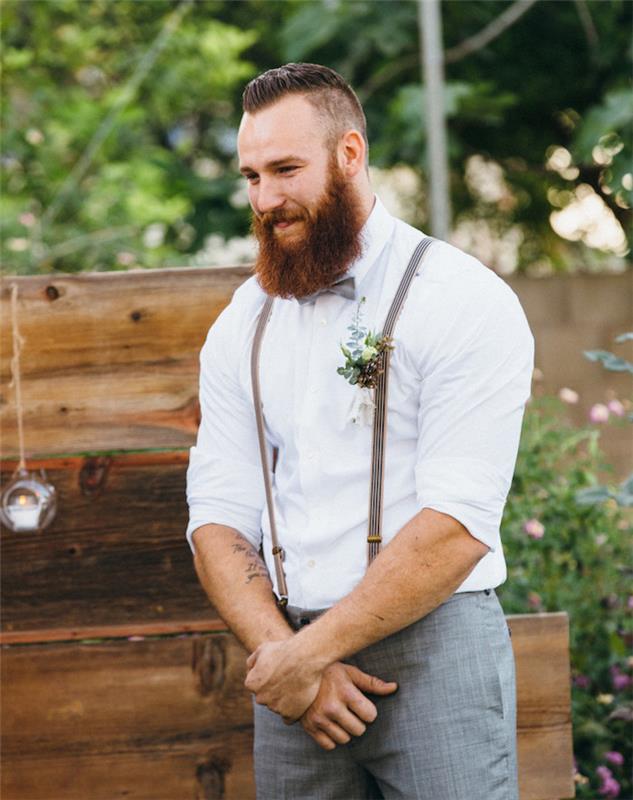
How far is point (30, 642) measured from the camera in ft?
9.40

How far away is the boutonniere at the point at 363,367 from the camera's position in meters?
2.04

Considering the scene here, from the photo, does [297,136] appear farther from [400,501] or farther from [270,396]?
[400,501]

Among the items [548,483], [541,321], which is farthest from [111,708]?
[541,321]

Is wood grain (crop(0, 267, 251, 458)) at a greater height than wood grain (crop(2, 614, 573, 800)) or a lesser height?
greater

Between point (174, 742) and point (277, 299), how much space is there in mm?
1161

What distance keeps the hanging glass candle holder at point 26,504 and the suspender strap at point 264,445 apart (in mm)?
660

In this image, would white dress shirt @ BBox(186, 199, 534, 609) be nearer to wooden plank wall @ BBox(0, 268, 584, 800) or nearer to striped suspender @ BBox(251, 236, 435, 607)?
striped suspender @ BBox(251, 236, 435, 607)

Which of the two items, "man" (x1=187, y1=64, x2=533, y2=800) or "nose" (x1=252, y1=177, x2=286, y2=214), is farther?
"nose" (x1=252, y1=177, x2=286, y2=214)

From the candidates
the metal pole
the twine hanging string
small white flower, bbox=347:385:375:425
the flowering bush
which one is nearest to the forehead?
small white flower, bbox=347:385:375:425

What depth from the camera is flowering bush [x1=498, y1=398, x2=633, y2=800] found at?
3.22 metres

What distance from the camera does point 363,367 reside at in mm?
2037

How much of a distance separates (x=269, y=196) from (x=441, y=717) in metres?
0.93

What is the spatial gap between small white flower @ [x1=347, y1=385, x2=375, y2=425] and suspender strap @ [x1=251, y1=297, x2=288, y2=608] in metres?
0.22

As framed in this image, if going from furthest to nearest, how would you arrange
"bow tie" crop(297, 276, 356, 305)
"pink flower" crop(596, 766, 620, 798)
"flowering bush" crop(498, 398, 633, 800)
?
"flowering bush" crop(498, 398, 633, 800) < "pink flower" crop(596, 766, 620, 798) < "bow tie" crop(297, 276, 356, 305)
